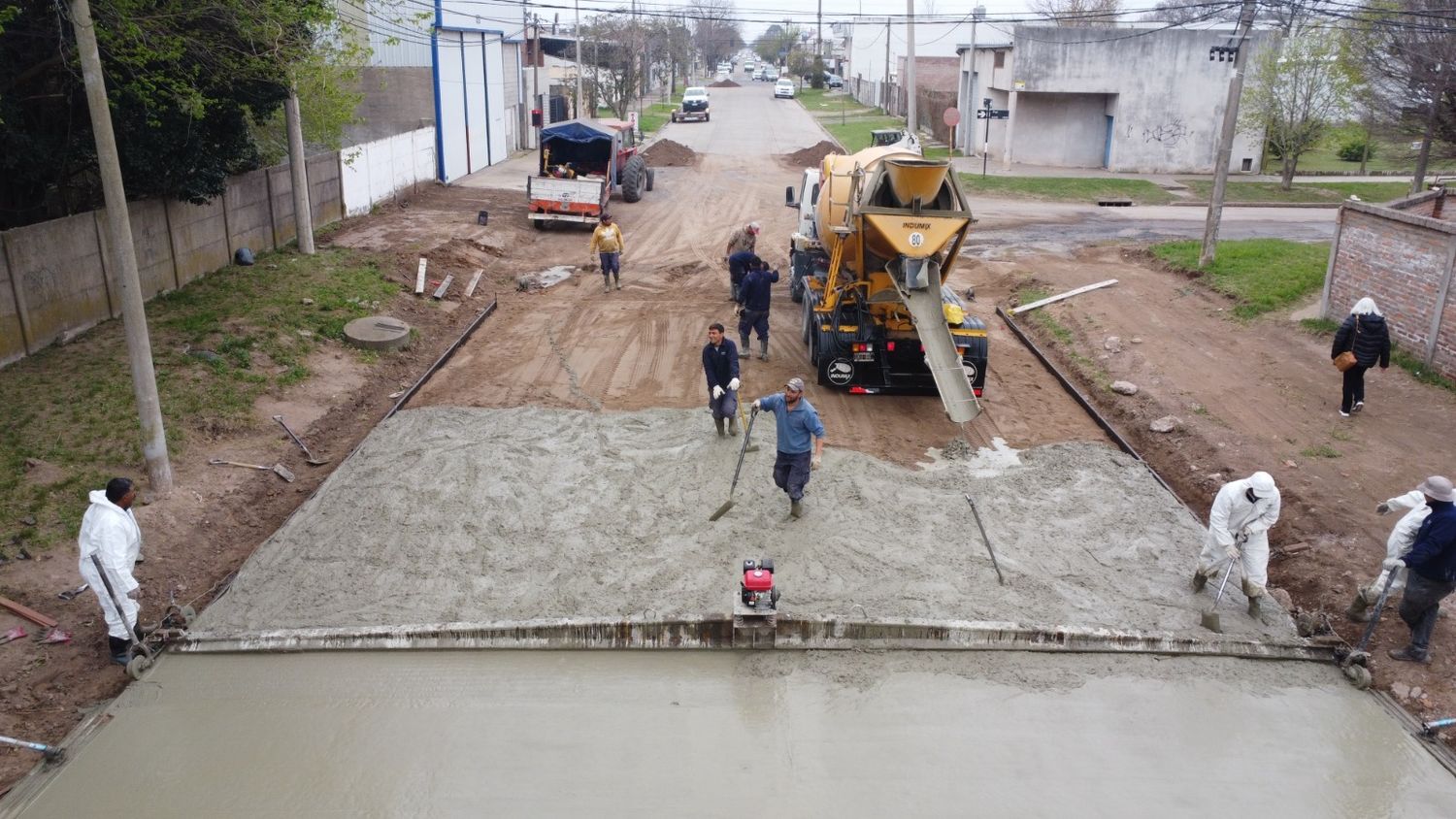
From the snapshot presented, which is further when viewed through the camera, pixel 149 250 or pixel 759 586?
pixel 149 250

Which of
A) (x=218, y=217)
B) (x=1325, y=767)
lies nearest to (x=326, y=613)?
(x=1325, y=767)

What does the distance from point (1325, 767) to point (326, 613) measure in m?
7.64

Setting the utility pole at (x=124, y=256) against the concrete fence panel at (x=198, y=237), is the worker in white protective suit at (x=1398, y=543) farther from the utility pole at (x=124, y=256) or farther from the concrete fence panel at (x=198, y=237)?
the concrete fence panel at (x=198, y=237)

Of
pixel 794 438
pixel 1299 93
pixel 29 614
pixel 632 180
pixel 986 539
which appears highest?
pixel 1299 93

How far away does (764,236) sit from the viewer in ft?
84.3

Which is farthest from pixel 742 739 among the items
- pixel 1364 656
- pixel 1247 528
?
pixel 1364 656

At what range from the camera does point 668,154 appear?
40.2m

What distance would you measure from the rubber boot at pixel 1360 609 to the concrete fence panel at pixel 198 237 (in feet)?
55.5

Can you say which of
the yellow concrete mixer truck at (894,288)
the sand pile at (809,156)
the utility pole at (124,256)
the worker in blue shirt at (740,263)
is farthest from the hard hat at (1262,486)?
the sand pile at (809,156)

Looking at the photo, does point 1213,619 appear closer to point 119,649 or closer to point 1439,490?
point 1439,490

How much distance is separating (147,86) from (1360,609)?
14.1 meters

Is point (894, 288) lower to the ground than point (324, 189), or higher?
lower

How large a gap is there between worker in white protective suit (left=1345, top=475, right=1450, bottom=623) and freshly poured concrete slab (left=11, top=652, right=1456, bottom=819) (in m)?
0.94

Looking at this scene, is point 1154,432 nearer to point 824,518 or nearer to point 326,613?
point 824,518
